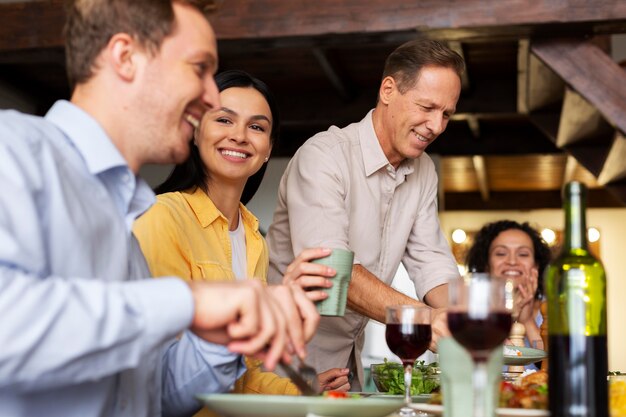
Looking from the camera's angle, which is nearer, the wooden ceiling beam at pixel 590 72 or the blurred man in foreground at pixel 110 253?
the blurred man in foreground at pixel 110 253

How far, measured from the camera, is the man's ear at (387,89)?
265cm

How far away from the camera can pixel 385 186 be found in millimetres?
2645

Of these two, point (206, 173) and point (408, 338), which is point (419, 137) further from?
point (408, 338)

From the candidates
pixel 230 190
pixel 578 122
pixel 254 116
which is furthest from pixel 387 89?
pixel 578 122

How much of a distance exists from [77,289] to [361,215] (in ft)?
5.57

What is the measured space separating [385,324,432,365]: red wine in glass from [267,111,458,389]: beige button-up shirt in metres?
0.93

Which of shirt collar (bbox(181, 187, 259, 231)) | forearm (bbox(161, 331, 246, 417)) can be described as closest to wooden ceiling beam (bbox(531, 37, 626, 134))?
shirt collar (bbox(181, 187, 259, 231))

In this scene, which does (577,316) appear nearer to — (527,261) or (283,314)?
(283,314)

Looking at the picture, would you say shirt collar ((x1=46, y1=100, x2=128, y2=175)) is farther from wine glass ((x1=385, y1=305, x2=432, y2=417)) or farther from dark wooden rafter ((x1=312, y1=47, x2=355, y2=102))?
dark wooden rafter ((x1=312, y1=47, x2=355, y2=102))

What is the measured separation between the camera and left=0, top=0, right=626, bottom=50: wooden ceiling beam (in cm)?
392

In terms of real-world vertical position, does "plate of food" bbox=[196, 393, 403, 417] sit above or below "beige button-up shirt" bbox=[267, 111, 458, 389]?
below

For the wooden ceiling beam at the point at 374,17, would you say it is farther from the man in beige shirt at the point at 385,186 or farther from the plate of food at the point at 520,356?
the plate of food at the point at 520,356

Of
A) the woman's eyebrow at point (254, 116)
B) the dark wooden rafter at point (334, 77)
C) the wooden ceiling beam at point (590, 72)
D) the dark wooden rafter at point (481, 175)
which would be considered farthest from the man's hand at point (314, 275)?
the dark wooden rafter at point (481, 175)

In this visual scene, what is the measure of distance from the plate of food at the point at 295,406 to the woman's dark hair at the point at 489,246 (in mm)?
2991
